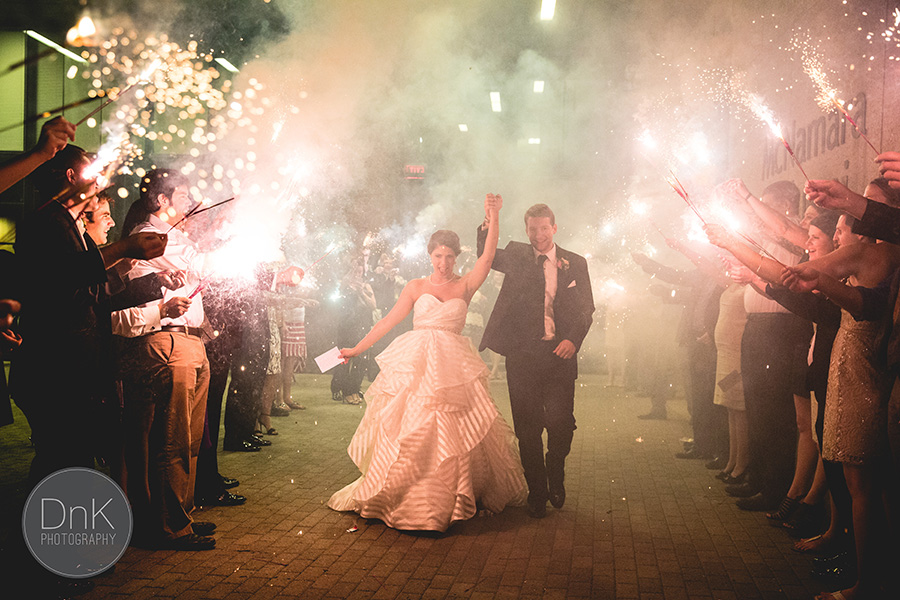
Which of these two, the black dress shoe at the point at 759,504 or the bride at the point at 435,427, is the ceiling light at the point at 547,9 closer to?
the bride at the point at 435,427

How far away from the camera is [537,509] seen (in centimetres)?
505

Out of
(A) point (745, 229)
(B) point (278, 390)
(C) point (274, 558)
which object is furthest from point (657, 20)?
(C) point (274, 558)

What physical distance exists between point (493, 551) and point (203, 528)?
1940 mm

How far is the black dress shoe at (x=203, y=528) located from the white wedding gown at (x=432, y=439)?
3.05 feet

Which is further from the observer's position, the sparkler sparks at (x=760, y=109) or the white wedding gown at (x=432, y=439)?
the sparkler sparks at (x=760, y=109)

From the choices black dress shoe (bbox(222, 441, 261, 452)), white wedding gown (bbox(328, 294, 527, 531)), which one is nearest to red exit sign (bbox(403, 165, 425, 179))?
black dress shoe (bbox(222, 441, 261, 452))

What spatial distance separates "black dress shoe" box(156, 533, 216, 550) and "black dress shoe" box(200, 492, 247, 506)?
0.97 metres

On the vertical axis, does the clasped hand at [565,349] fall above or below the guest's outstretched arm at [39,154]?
below

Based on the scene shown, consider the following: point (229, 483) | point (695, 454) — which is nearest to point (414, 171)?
point (695, 454)

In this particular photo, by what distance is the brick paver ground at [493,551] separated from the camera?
3.66 metres

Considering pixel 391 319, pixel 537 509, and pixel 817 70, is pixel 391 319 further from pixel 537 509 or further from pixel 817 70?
pixel 817 70

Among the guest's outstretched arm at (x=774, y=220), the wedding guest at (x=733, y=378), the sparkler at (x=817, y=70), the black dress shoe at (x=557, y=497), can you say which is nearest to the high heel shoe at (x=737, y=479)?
the wedding guest at (x=733, y=378)

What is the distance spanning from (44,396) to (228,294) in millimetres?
2795

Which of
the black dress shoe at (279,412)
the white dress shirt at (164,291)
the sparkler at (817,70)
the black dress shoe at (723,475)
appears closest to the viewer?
the white dress shirt at (164,291)
